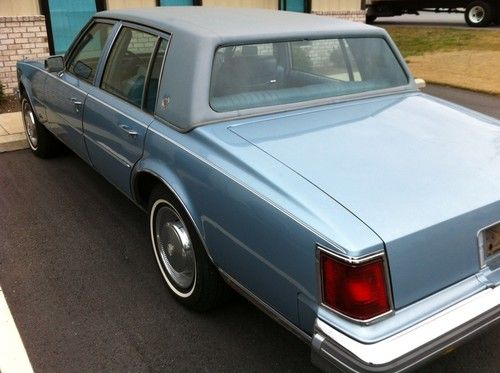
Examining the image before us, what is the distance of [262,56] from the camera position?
10.5 ft

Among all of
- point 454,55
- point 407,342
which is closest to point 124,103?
point 407,342

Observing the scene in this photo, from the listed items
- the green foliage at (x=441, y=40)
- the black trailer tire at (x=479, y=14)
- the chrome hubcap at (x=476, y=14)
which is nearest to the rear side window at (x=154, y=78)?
→ the green foliage at (x=441, y=40)

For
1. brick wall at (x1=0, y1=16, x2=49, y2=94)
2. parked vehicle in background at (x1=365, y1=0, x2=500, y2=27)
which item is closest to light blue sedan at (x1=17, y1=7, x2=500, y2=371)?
brick wall at (x1=0, y1=16, x2=49, y2=94)

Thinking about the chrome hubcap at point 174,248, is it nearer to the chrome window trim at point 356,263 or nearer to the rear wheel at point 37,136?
the chrome window trim at point 356,263

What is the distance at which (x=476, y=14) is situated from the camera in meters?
18.6

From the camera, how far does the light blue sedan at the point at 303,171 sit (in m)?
2.06

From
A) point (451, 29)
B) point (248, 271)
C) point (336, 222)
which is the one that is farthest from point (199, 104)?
point (451, 29)

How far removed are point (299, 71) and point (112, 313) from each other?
182cm

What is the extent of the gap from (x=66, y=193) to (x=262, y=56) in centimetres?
247

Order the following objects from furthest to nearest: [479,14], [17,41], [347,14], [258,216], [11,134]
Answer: [479,14] < [347,14] < [17,41] < [11,134] < [258,216]

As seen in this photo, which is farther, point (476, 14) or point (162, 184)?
point (476, 14)

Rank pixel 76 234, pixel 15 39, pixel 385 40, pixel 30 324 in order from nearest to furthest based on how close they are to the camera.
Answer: pixel 30 324, pixel 385 40, pixel 76 234, pixel 15 39

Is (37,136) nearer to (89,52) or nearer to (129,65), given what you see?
(89,52)

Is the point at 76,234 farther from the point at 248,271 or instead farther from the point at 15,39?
the point at 15,39
